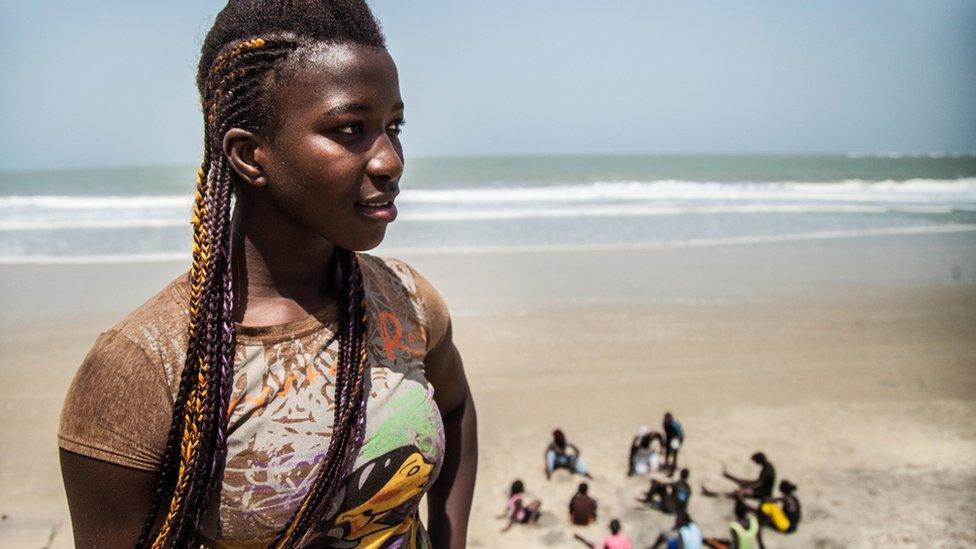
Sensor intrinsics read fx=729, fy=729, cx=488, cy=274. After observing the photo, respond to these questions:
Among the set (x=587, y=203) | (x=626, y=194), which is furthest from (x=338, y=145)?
(x=626, y=194)

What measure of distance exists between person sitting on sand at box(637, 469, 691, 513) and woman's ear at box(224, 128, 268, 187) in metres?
5.03

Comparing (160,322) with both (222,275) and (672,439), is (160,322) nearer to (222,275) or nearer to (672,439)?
(222,275)

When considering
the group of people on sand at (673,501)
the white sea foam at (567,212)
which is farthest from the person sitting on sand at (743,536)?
the white sea foam at (567,212)

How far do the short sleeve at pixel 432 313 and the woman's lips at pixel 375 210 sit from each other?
0.34 m

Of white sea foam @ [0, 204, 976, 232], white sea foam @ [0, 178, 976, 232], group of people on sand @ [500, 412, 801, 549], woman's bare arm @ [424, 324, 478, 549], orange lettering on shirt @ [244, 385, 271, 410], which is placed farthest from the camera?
white sea foam @ [0, 178, 976, 232]

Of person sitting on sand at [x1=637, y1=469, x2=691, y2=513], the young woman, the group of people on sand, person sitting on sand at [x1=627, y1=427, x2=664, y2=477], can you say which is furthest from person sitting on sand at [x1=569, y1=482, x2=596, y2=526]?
the young woman

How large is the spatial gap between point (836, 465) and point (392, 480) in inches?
247

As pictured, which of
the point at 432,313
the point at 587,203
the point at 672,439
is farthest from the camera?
the point at 587,203

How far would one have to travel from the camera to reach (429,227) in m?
18.8

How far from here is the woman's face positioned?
1.21 metres

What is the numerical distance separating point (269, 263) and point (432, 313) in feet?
1.32

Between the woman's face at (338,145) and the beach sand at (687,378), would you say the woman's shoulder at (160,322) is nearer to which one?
the woman's face at (338,145)

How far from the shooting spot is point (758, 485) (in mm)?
5809

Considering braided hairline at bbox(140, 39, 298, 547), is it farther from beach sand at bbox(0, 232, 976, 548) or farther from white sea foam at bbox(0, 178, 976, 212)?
white sea foam at bbox(0, 178, 976, 212)
